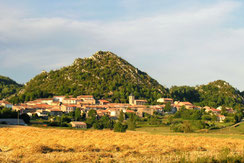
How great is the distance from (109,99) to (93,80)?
1055 inches

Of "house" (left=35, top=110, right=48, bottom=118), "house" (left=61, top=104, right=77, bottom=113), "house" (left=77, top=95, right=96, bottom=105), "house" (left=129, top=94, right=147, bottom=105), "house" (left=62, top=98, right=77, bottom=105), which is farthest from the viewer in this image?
"house" (left=129, top=94, right=147, bottom=105)

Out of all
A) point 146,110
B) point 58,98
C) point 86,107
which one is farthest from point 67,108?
point 146,110

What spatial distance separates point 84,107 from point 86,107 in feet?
3.75

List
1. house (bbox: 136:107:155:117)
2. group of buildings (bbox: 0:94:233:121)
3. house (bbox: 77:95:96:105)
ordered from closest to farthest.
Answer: group of buildings (bbox: 0:94:233:121) → house (bbox: 136:107:155:117) → house (bbox: 77:95:96:105)

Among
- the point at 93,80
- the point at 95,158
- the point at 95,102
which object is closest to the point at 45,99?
the point at 95,102

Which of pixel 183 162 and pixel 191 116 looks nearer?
pixel 183 162

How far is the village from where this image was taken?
396 ft

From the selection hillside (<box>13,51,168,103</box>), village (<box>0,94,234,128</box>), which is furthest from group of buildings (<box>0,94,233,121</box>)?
hillside (<box>13,51,168,103</box>)

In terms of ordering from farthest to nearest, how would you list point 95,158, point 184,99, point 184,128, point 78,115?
point 184,99
point 78,115
point 184,128
point 95,158

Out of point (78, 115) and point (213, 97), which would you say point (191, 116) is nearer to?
point (78, 115)

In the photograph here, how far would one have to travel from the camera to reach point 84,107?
132250 millimetres

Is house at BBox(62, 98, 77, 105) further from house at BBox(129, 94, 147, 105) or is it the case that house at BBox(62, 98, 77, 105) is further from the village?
house at BBox(129, 94, 147, 105)

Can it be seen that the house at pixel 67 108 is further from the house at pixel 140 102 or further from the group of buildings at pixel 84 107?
the house at pixel 140 102

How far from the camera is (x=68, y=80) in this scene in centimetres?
18388
